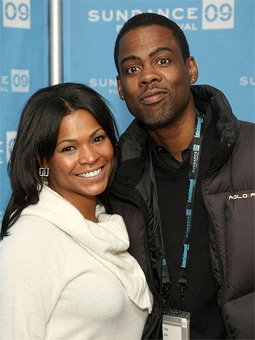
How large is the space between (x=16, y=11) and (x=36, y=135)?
3.74ft

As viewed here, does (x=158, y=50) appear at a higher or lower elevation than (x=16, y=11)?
lower

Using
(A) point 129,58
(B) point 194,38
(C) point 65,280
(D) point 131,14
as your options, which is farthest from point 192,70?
(C) point 65,280

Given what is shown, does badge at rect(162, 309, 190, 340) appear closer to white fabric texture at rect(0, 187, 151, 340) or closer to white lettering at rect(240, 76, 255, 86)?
white fabric texture at rect(0, 187, 151, 340)

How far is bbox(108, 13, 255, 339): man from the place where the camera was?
77.5 inches

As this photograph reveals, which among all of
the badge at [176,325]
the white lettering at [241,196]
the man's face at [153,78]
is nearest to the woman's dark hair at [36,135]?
the man's face at [153,78]

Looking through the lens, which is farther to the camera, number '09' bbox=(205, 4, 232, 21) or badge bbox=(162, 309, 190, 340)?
number '09' bbox=(205, 4, 232, 21)

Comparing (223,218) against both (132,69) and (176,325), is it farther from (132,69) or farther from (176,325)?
(132,69)

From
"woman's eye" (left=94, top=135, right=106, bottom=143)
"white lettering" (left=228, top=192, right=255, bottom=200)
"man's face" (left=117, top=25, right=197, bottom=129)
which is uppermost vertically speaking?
"man's face" (left=117, top=25, right=197, bottom=129)

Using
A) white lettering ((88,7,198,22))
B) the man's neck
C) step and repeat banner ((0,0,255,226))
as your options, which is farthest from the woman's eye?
white lettering ((88,7,198,22))

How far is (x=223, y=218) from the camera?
78.0 inches

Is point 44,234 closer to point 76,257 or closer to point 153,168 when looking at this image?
point 76,257

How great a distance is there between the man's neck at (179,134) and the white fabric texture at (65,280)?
46 centimetres

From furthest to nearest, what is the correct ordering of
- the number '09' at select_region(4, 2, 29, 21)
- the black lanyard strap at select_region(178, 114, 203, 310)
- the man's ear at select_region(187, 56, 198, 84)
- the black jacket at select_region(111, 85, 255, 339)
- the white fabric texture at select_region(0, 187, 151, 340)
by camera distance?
the number '09' at select_region(4, 2, 29, 21) < the man's ear at select_region(187, 56, 198, 84) < the black lanyard strap at select_region(178, 114, 203, 310) < the black jacket at select_region(111, 85, 255, 339) < the white fabric texture at select_region(0, 187, 151, 340)

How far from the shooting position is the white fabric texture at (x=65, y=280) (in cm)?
169
